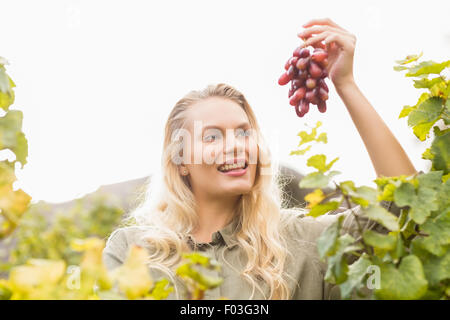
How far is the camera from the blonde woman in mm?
1366

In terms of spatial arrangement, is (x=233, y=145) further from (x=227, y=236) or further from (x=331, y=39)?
(x=331, y=39)

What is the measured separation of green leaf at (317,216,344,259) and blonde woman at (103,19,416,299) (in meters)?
0.50

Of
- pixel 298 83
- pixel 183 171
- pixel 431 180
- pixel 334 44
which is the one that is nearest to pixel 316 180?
pixel 431 180

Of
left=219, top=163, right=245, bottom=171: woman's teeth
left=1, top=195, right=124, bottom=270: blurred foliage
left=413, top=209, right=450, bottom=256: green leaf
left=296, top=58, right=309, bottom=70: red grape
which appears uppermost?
left=1, top=195, right=124, bottom=270: blurred foliage

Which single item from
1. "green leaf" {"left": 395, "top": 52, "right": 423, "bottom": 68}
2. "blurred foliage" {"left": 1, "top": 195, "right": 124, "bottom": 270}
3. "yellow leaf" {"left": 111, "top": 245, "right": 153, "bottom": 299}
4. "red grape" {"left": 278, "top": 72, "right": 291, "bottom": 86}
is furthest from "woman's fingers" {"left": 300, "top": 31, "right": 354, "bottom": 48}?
"blurred foliage" {"left": 1, "top": 195, "right": 124, "bottom": 270}

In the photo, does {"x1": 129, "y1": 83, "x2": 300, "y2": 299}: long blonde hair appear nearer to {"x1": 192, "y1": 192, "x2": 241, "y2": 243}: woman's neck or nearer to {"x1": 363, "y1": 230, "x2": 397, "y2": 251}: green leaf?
{"x1": 192, "y1": 192, "x2": 241, "y2": 243}: woman's neck

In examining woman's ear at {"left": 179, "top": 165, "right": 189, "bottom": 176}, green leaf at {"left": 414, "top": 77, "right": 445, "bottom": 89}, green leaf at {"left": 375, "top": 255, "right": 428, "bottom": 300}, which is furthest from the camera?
woman's ear at {"left": 179, "top": 165, "right": 189, "bottom": 176}

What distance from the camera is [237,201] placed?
1761 millimetres

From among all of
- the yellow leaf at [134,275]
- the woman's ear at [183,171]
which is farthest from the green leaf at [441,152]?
the woman's ear at [183,171]

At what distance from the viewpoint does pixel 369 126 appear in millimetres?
1374

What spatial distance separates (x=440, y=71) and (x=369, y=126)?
17.0 inches
